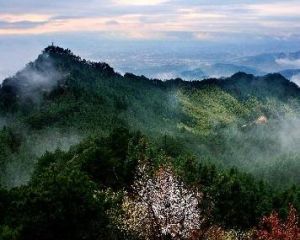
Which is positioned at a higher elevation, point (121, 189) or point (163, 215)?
point (163, 215)

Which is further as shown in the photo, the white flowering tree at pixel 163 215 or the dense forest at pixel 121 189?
the white flowering tree at pixel 163 215

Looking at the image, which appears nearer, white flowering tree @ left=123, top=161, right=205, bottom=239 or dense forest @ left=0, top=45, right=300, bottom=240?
dense forest @ left=0, top=45, right=300, bottom=240

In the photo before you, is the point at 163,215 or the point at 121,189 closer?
the point at 163,215

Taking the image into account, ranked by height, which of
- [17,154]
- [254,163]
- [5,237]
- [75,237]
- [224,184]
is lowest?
[254,163]

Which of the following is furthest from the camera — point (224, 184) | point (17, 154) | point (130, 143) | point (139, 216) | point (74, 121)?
point (74, 121)

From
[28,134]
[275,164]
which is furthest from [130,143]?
[275,164]

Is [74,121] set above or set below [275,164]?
above

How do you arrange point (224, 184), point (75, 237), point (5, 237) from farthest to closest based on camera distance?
point (224, 184), point (75, 237), point (5, 237)

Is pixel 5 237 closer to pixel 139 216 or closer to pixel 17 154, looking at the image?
pixel 139 216

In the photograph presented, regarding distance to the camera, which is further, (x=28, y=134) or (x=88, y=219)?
(x=28, y=134)
